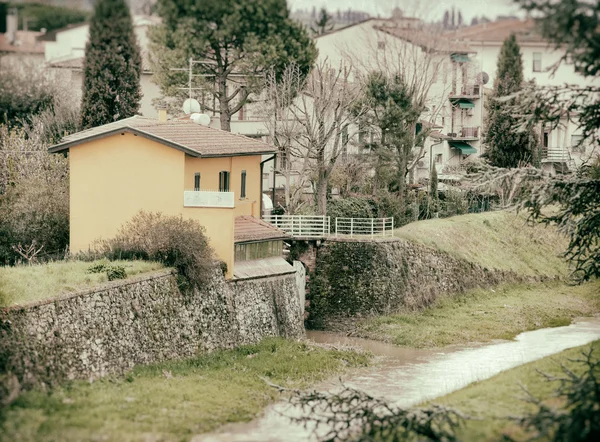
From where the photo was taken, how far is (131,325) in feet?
91.9

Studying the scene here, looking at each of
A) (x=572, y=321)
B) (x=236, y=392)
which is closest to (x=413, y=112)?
(x=572, y=321)

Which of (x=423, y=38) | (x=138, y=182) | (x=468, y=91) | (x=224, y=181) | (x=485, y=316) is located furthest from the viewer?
(x=468, y=91)

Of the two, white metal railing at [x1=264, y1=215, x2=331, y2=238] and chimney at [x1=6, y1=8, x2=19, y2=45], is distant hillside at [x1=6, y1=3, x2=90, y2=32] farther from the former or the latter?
white metal railing at [x1=264, y1=215, x2=331, y2=238]

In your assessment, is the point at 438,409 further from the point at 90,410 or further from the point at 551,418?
the point at 90,410

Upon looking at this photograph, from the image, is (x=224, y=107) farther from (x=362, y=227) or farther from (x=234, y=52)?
(x=362, y=227)

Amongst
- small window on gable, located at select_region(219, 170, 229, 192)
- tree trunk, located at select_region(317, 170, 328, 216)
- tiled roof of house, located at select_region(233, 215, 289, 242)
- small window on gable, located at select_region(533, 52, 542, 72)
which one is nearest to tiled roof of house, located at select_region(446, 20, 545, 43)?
small window on gable, located at select_region(533, 52, 542, 72)

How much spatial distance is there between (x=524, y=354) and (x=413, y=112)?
19.5 meters

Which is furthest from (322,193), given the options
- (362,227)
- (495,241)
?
(495,241)

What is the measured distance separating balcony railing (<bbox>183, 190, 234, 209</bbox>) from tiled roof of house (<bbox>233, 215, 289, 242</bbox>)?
78.3 inches

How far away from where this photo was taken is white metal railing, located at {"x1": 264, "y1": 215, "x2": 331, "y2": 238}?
4341 cm

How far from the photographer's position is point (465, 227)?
51.6m

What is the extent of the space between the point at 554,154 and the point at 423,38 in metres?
12.0

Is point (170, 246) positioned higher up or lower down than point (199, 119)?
lower down

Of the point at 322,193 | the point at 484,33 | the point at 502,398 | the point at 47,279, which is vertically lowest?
the point at 502,398
